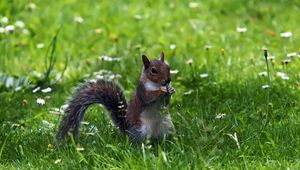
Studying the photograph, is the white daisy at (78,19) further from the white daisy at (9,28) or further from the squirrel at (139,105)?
the squirrel at (139,105)

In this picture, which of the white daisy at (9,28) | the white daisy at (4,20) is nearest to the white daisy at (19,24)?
the white daisy at (4,20)

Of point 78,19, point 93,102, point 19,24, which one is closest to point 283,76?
point 93,102

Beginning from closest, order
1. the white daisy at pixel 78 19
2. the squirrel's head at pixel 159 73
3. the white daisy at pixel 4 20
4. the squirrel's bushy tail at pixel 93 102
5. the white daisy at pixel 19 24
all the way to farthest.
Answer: the squirrel's head at pixel 159 73 → the squirrel's bushy tail at pixel 93 102 → the white daisy at pixel 4 20 → the white daisy at pixel 19 24 → the white daisy at pixel 78 19

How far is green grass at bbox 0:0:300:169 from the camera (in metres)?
4.50

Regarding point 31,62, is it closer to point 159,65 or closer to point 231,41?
point 231,41

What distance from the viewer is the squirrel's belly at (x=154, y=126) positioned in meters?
4.64

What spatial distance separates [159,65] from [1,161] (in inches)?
43.2

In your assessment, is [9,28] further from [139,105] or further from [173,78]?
[139,105]

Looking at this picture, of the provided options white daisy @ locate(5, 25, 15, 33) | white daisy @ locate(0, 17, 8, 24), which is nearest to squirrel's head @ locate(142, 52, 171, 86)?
white daisy @ locate(5, 25, 15, 33)

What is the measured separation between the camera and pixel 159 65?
4.66m

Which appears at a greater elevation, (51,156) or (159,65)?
(159,65)

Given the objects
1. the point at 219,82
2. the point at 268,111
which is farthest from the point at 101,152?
the point at 219,82

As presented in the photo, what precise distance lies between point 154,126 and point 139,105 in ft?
0.53

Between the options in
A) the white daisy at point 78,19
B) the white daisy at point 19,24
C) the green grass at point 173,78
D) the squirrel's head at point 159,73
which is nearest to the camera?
the green grass at point 173,78
